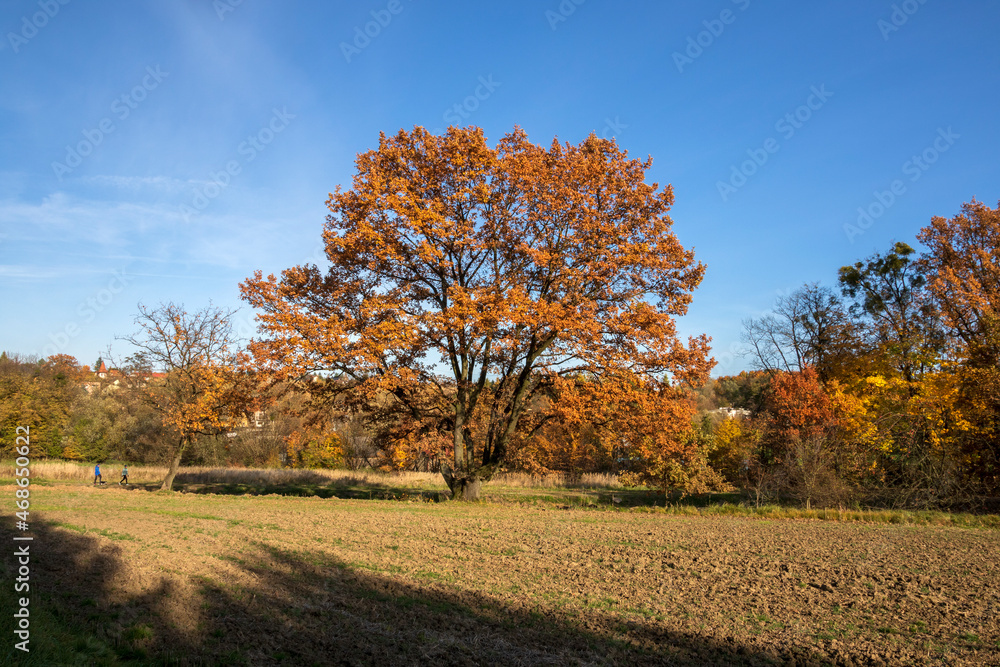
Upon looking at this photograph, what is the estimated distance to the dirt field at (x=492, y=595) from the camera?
20.5 feet

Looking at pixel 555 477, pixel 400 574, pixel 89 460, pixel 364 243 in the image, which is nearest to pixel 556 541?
pixel 400 574

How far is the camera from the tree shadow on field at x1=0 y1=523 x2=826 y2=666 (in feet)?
18.9

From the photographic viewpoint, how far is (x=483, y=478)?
23031 mm

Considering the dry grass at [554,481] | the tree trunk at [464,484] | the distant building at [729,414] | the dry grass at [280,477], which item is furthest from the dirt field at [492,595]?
the distant building at [729,414]

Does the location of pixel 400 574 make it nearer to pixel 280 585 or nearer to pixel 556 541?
pixel 280 585

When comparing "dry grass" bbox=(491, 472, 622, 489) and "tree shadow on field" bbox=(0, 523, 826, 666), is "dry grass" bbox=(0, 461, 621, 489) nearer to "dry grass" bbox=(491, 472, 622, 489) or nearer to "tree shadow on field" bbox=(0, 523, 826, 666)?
"dry grass" bbox=(491, 472, 622, 489)

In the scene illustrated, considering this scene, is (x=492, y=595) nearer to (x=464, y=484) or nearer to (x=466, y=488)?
(x=466, y=488)

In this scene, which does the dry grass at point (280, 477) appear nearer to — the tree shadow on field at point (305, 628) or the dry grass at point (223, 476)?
the dry grass at point (223, 476)

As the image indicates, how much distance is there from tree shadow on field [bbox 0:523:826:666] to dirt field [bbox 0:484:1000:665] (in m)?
0.03

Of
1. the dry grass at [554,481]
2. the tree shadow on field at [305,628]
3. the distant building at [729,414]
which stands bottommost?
the tree shadow on field at [305,628]

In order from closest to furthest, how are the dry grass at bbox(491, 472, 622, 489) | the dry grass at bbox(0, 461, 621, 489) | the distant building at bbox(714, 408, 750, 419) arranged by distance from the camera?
the dry grass at bbox(0, 461, 621, 489), the dry grass at bbox(491, 472, 622, 489), the distant building at bbox(714, 408, 750, 419)

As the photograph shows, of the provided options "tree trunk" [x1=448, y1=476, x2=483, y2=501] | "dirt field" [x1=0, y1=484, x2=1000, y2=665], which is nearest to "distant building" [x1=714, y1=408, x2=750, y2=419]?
"tree trunk" [x1=448, y1=476, x2=483, y2=501]

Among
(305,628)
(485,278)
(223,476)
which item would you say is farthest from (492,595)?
(223,476)

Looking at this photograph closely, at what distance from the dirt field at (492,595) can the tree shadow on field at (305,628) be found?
0.10ft
